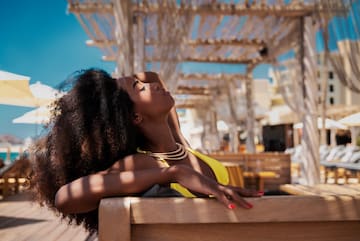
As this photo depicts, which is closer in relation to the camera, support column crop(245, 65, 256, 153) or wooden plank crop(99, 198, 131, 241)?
wooden plank crop(99, 198, 131, 241)

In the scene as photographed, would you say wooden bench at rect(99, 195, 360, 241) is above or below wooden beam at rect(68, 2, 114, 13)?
below

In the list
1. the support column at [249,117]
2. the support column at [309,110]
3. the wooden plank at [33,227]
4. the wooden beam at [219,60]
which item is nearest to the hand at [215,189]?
the wooden plank at [33,227]

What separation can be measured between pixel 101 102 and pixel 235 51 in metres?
10.2

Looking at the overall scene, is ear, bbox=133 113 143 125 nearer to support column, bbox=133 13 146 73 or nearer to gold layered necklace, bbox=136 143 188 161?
gold layered necklace, bbox=136 143 188 161

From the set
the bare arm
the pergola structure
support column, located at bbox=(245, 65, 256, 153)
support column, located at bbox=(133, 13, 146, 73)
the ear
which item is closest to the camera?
the bare arm

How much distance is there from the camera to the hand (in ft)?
2.67

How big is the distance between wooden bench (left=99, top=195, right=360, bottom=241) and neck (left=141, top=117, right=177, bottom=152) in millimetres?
403

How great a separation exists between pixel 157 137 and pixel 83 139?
26 cm

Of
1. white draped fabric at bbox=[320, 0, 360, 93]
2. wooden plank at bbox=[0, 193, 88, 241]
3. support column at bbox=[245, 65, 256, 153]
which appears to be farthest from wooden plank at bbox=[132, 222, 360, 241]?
support column at bbox=[245, 65, 256, 153]

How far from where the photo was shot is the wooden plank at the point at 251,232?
84 cm

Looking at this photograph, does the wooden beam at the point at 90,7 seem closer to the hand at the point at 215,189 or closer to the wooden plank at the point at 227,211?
the hand at the point at 215,189

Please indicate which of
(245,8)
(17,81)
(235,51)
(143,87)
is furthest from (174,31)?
(143,87)

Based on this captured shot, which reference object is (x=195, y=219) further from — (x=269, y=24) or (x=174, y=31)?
(x=269, y=24)

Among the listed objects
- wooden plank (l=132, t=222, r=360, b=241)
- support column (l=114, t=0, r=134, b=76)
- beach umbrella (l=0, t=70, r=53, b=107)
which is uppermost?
support column (l=114, t=0, r=134, b=76)
